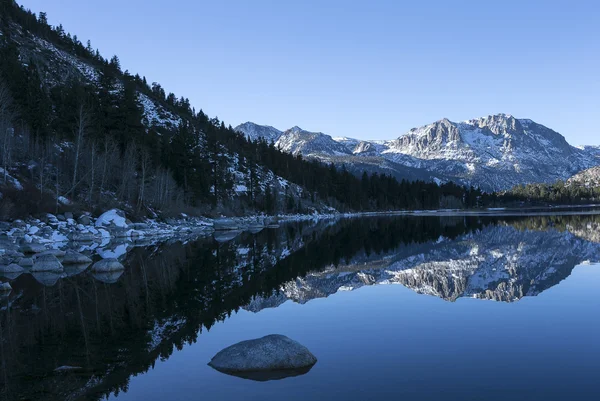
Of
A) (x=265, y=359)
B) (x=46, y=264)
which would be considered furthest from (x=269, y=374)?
(x=46, y=264)

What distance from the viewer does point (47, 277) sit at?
82.6 feet

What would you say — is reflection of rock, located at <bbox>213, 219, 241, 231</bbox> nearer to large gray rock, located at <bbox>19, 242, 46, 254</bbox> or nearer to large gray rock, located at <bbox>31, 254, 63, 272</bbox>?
large gray rock, located at <bbox>19, 242, 46, 254</bbox>

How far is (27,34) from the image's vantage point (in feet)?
466

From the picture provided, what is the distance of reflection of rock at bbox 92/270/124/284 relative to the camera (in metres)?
23.8

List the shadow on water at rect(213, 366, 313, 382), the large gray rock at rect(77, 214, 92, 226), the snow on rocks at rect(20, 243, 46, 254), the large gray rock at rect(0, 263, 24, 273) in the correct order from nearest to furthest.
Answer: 1. the shadow on water at rect(213, 366, 313, 382)
2. the large gray rock at rect(0, 263, 24, 273)
3. the snow on rocks at rect(20, 243, 46, 254)
4. the large gray rock at rect(77, 214, 92, 226)

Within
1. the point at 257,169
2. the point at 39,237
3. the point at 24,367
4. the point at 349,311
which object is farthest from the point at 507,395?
the point at 257,169

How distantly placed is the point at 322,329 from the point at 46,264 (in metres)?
20.8

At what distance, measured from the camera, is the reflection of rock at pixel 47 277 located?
76.3ft

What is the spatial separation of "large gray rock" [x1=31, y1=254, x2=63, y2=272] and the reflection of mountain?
15.4m

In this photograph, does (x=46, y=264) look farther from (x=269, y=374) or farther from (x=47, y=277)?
(x=269, y=374)

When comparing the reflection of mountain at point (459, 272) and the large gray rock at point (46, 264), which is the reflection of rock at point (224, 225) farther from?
the large gray rock at point (46, 264)

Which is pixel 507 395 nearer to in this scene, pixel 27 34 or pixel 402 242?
pixel 402 242

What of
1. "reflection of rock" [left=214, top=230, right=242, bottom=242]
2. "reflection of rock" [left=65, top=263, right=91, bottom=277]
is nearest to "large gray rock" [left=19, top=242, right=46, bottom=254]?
"reflection of rock" [left=65, top=263, right=91, bottom=277]

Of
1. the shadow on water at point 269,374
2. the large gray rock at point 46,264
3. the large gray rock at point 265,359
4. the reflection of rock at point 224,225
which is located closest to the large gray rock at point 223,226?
the reflection of rock at point 224,225
